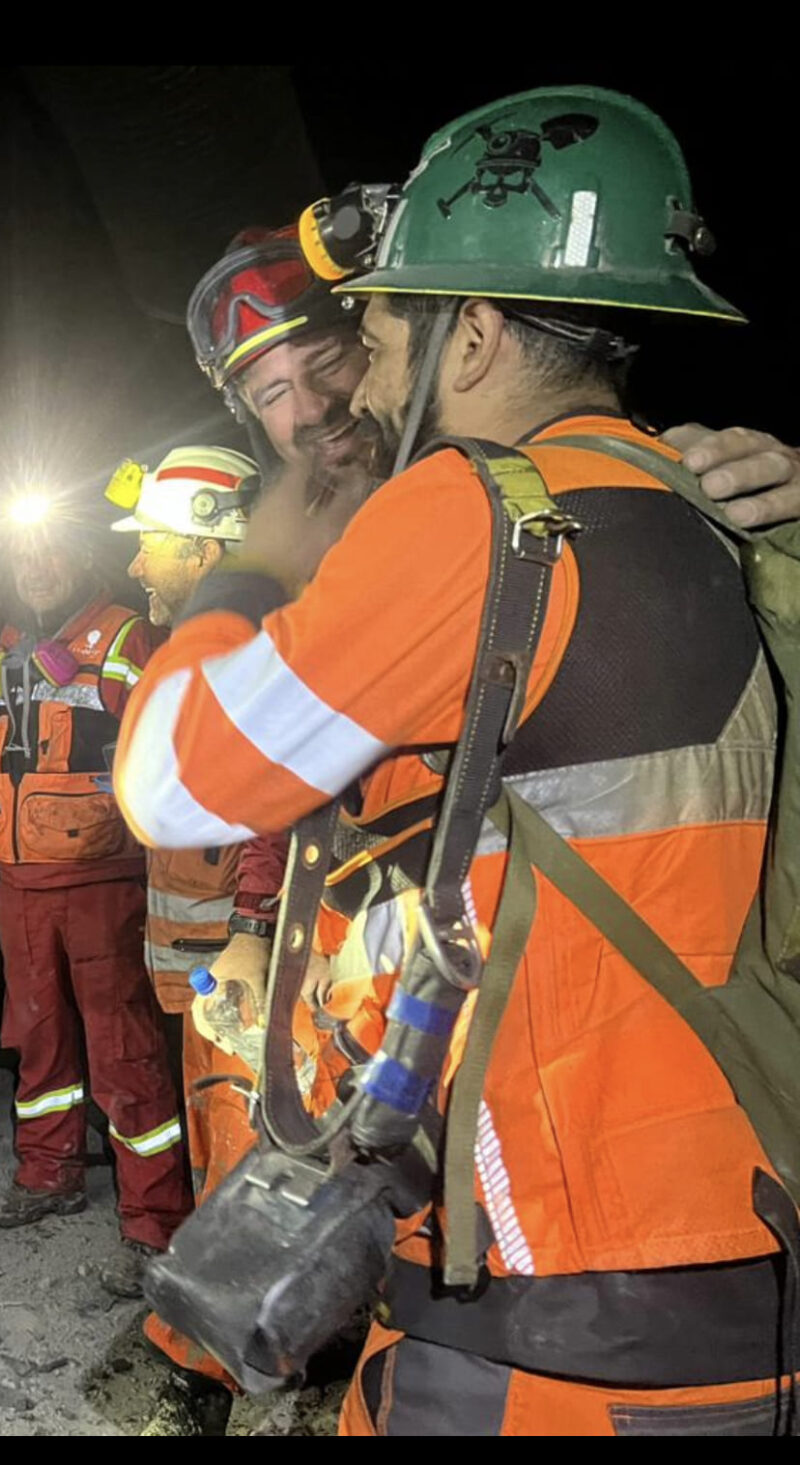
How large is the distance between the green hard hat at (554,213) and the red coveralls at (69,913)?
3.32 meters

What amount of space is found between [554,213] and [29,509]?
174 inches

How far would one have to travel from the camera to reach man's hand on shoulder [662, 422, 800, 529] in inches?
55.4

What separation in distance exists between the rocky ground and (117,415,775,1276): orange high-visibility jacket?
2.42 meters

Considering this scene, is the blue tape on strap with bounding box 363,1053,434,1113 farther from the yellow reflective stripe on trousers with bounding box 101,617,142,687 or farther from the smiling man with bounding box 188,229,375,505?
the yellow reflective stripe on trousers with bounding box 101,617,142,687

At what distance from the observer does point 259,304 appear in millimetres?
2869

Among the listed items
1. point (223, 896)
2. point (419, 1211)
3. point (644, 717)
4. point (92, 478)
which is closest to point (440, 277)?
point (644, 717)

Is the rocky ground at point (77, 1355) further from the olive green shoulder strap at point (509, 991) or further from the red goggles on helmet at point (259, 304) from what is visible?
the red goggles on helmet at point (259, 304)

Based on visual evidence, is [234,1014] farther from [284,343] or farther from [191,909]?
Result: [191,909]

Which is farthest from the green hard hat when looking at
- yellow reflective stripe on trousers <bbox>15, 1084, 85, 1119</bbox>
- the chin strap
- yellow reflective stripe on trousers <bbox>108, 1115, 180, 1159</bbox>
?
yellow reflective stripe on trousers <bbox>15, 1084, 85, 1119</bbox>

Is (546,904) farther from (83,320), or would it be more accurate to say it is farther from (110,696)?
(83,320)

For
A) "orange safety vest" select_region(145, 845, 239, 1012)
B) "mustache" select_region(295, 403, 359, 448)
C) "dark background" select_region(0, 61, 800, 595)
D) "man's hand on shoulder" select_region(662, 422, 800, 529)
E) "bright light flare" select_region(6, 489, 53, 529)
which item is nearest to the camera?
"man's hand on shoulder" select_region(662, 422, 800, 529)


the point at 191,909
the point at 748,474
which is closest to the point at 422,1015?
the point at 748,474

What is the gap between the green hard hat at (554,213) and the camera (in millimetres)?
1490

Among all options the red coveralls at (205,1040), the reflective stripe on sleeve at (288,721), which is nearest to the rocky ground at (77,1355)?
the red coveralls at (205,1040)
